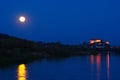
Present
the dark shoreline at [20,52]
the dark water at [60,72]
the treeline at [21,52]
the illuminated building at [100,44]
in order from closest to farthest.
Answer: the dark water at [60,72], the dark shoreline at [20,52], the treeline at [21,52], the illuminated building at [100,44]

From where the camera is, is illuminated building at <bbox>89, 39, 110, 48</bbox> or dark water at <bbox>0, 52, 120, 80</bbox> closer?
dark water at <bbox>0, 52, 120, 80</bbox>

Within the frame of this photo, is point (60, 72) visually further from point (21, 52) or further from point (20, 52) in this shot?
point (21, 52)

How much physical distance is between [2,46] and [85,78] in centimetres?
3276

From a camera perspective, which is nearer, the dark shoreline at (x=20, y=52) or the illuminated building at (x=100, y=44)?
the dark shoreline at (x=20, y=52)

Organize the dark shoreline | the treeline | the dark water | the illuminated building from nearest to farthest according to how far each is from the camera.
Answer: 1. the dark water
2. the dark shoreline
3. the treeline
4. the illuminated building

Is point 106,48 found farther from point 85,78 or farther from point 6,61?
point 85,78

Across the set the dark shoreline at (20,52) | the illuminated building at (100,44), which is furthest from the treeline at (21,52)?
the illuminated building at (100,44)

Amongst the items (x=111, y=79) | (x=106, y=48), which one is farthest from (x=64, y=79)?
(x=106, y=48)

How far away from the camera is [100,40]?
112312 millimetres

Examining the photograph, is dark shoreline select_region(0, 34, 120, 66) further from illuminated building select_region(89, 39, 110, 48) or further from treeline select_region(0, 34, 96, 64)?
illuminated building select_region(89, 39, 110, 48)

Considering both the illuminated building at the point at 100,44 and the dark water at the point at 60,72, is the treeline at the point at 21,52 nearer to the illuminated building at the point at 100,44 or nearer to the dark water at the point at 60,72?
the dark water at the point at 60,72

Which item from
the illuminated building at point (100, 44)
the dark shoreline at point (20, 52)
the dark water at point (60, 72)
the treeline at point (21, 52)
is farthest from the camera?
the illuminated building at point (100, 44)

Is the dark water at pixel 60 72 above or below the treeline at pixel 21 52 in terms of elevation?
below

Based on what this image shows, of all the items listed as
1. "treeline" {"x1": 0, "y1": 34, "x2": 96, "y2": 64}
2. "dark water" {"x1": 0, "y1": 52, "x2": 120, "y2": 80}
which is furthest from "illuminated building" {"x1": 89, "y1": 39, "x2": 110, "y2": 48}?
"dark water" {"x1": 0, "y1": 52, "x2": 120, "y2": 80}
